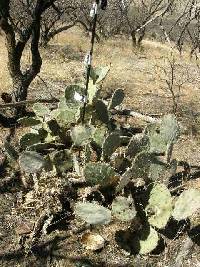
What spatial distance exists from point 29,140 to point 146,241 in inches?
74.1

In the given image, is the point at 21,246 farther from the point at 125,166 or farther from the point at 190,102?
the point at 190,102

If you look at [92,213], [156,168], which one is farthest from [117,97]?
[92,213]

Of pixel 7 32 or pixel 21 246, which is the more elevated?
pixel 7 32

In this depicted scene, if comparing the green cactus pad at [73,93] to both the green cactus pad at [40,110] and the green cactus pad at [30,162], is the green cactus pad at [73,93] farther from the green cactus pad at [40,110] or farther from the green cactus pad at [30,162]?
the green cactus pad at [30,162]

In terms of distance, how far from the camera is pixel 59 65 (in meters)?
10.3

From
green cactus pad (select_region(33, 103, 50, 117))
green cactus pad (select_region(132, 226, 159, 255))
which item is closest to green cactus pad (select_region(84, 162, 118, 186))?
green cactus pad (select_region(132, 226, 159, 255))

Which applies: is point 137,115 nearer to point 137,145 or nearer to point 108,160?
point 108,160

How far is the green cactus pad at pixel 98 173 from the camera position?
161 inches

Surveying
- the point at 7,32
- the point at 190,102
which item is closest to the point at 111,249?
the point at 7,32

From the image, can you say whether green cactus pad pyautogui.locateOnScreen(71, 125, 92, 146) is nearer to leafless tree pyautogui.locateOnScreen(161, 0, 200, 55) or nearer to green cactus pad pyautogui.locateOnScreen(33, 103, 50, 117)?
green cactus pad pyautogui.locateOnScreen(33, 103, 50, 117)

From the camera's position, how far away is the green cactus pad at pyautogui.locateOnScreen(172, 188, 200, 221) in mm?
3883

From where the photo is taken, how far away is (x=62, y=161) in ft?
15.2

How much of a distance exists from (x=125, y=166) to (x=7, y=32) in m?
2.79

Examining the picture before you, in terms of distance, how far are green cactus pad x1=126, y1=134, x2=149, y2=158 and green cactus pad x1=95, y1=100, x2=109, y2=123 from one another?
26.4 inches
